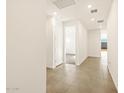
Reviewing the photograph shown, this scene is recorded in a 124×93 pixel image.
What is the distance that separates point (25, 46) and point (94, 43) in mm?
8107

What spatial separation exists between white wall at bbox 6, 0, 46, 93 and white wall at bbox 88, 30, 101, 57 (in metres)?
7.68

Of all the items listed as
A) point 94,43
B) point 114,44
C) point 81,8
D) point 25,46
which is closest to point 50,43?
point 81,8

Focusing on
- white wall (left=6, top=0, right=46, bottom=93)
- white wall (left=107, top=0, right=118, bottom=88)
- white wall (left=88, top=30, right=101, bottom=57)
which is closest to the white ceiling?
white wall (left=107, top=0, right=118, bottom=88)

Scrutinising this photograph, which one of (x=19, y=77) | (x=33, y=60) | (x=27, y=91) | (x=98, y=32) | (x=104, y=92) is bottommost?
(x=104, y=92)

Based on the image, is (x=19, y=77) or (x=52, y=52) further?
(x=52, y=52)

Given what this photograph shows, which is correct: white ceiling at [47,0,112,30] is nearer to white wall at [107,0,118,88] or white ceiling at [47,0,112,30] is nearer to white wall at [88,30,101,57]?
white wall at [107,0,118,88]

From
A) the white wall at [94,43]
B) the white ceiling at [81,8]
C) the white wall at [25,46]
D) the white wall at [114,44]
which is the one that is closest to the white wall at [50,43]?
the white ceiling at [81,8]

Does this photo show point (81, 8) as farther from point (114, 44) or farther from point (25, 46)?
point (25, 46)

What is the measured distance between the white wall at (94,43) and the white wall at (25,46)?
768 cm

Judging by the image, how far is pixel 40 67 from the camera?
64.9 inches

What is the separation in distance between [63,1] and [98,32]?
6.58m

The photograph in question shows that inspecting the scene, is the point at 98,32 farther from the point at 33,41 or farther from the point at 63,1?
the point at 33,41

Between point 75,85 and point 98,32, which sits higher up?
point 98,32
